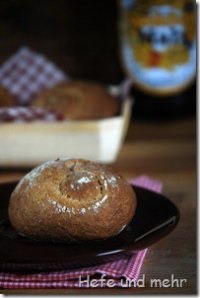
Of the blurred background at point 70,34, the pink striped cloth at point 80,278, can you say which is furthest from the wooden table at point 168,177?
the blurred background at point 70,34

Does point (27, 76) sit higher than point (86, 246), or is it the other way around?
point (86, 246)

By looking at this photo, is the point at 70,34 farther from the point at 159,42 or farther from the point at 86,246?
the point at 86,246

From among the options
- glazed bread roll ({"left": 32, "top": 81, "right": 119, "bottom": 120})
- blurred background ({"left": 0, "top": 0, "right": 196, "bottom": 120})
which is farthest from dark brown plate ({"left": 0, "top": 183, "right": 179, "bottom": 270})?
blurred background ({"left": 0, "top": 0, "right": 196, "bottom": 120})

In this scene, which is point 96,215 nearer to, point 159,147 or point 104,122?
point 104,122

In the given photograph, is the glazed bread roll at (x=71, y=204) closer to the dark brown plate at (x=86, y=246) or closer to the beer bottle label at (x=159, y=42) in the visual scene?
the dark brown plate at (x=86, y=246)

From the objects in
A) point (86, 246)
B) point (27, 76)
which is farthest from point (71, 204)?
point (27, 76)

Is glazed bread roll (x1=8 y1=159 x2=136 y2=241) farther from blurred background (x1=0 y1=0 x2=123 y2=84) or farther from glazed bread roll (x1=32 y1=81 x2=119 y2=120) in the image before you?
blurred background (x1=0 y1=0 x2=123 y2=84)
